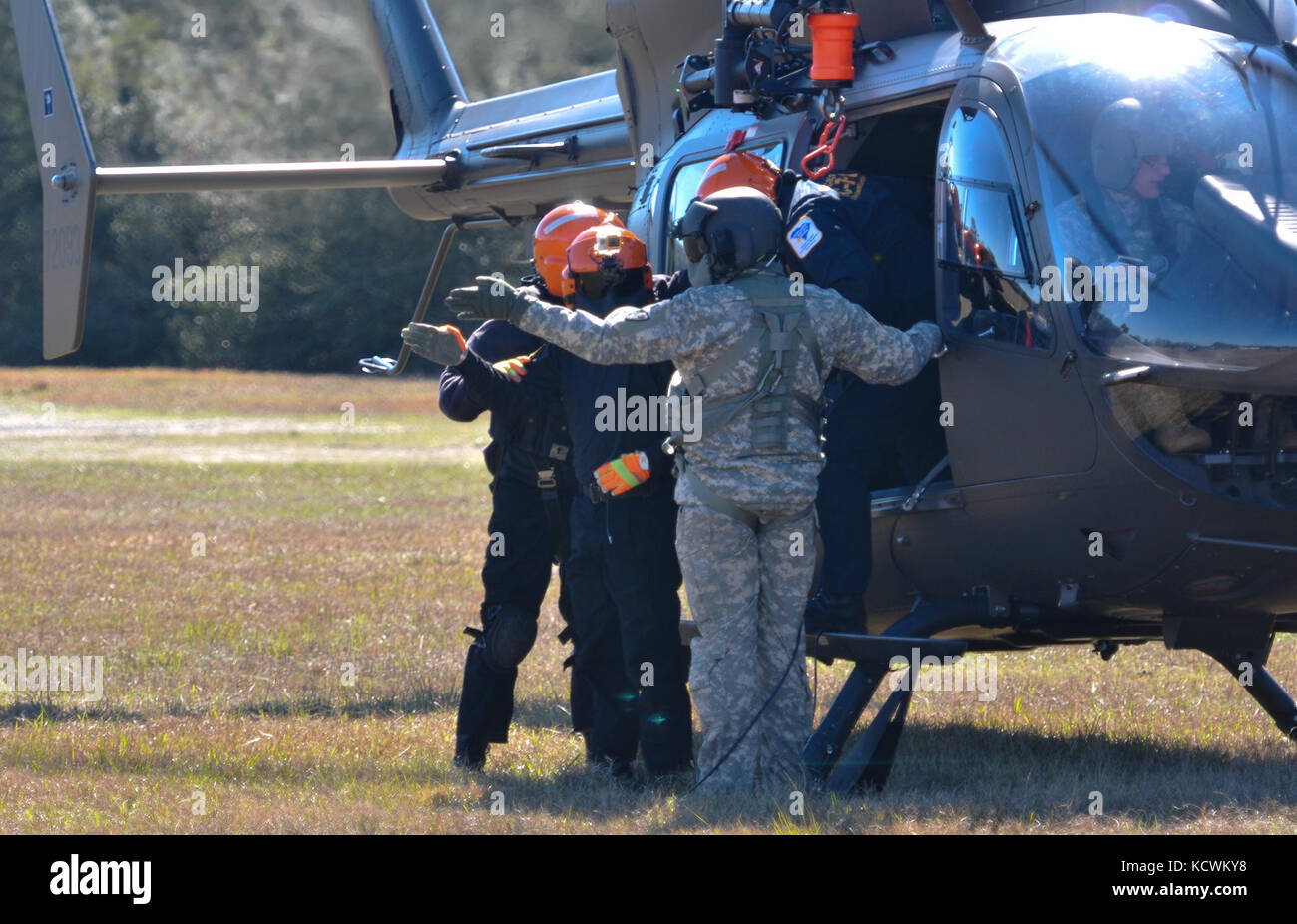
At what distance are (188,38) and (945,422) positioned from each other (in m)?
47.2

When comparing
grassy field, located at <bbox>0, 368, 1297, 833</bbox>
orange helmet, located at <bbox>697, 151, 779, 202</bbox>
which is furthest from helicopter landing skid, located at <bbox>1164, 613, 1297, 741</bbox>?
orange helmet, located at <bbox>697, 151, 779, 202</bbox>

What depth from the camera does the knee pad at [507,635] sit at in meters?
6.53

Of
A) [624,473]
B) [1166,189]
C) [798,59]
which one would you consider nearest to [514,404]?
[624,473]

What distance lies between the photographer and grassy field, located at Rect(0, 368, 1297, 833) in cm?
540

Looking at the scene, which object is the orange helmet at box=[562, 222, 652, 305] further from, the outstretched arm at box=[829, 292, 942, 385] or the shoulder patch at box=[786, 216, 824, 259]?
the outstretched arm at box=[829, 292, 942, 385]

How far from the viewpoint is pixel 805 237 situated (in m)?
5.78

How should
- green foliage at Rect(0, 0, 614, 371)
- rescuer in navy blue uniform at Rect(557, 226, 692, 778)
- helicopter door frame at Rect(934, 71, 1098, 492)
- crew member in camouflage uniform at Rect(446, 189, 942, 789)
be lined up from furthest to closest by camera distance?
green foliage at Rect(0, 0, 614, 371), rescuer in navy blue uniform at Rect(557, 226, 692, 778), crew member in camouflage uniform at Rect(446, 189, 942, 789), helicopter door frame at Rect(934, 71, 1098, 492)

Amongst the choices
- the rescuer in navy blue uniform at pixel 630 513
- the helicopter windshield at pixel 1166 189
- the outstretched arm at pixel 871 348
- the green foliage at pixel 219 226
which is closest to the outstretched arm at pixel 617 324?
the outstretched arm at pixel 871 348

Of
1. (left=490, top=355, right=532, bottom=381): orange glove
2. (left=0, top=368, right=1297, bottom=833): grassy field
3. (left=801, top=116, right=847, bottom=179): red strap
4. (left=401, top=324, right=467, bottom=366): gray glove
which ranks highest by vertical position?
(left=801, top=116, right=847, bottom=179): red strap

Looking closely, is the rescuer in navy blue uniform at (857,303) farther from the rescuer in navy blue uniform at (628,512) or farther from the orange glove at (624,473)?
the orange glove at (624,473)

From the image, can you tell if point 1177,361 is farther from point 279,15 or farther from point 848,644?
point 279,15

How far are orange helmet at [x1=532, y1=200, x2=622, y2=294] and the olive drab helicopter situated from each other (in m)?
0.72

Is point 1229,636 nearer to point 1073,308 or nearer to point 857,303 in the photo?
point 1073,308

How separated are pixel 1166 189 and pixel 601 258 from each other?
6.29 feet
